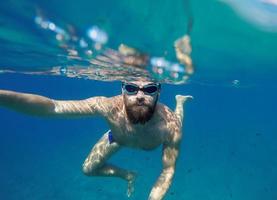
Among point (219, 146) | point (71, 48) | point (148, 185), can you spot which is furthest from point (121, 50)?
point (219, 146)

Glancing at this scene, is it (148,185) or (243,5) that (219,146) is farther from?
(243,5)

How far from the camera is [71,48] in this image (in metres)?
13.0

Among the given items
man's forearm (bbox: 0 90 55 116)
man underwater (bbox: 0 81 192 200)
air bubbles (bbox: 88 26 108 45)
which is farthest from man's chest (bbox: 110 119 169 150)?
air bubbles (bbox: 88 26 108 45)

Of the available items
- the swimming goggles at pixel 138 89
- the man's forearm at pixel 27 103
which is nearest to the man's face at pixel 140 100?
the swimming goggles at pixel 138 89

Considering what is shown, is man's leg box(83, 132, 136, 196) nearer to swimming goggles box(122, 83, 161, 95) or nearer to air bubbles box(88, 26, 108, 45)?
swimming goggles box(122, 83, 161, 95)

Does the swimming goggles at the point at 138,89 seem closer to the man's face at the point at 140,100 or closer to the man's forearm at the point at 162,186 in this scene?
the man's face at the point at 140,100

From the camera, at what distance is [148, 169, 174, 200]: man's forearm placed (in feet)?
28.3

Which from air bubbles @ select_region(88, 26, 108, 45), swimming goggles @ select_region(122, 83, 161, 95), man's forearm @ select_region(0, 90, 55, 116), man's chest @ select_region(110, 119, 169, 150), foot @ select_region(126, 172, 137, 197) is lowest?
foot @ select_region(126, 172, 137, 197)

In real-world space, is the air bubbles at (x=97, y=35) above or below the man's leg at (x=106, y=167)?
above

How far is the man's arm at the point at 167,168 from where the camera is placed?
868 centimetres

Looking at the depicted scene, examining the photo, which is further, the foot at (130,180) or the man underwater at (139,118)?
the foot at (130,180)

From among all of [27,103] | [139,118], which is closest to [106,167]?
[139,118]

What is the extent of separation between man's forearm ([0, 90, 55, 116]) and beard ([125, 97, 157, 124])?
217 centimetres

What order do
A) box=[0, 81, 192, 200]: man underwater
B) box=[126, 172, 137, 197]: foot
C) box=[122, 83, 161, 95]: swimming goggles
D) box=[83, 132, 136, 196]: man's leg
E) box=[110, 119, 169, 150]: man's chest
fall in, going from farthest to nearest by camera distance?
box=[83, 132, 136, 196]: man's leg
box=[126, 172, 137, 197]: foot
box=[122, 83, 161, 95]: swimming goggles
box=[110, 119, 169, 150]: man's chest
box=[0, 81, 192, 200]: man underwater
